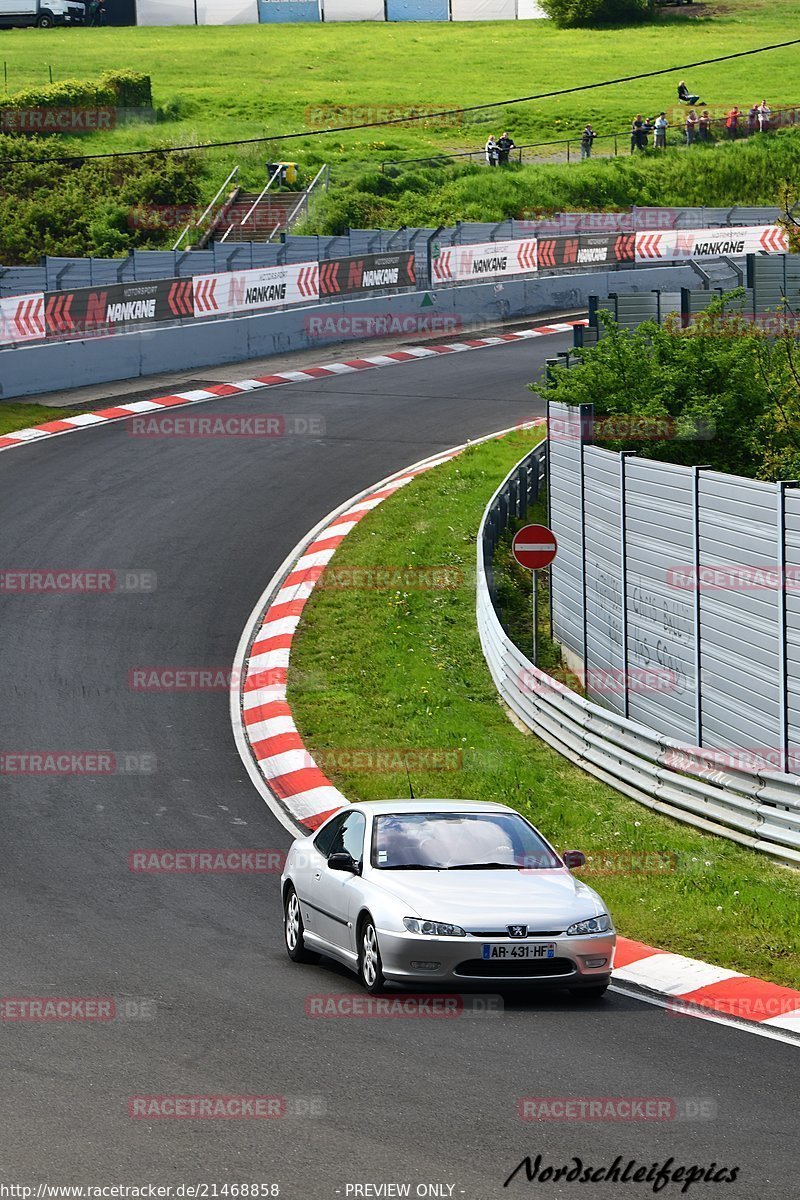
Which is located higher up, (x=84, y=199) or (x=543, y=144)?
(x=543, y=144)

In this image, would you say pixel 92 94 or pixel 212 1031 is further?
pixel 92 94

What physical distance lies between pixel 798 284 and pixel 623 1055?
25523mm

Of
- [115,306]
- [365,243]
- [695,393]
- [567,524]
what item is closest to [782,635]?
[567,524]

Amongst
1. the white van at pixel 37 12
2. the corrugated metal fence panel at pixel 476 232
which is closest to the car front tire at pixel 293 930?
the corrugated metal fence panel at pixel 476 232

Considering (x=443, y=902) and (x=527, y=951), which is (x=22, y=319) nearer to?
(x=443, y=902)

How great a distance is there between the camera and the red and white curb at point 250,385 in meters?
30.4

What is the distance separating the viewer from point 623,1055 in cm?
878

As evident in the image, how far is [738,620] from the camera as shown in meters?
15.1

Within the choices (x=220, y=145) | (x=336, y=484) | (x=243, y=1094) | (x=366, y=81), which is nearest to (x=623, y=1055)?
(x=243, y=1094)

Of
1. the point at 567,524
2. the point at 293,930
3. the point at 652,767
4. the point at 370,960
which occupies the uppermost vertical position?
the point at 567,524

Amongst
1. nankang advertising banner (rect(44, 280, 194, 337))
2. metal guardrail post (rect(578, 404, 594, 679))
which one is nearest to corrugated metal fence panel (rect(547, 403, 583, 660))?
metal guardrail post (rect(578, 404, 594, 679))

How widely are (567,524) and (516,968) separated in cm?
1110

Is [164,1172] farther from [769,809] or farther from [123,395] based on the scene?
[123,395]

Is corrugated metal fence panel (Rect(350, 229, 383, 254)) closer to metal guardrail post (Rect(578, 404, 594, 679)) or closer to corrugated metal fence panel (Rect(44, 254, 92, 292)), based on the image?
corrugated metal fence panel (Rect(44, 254, 92, 292))
